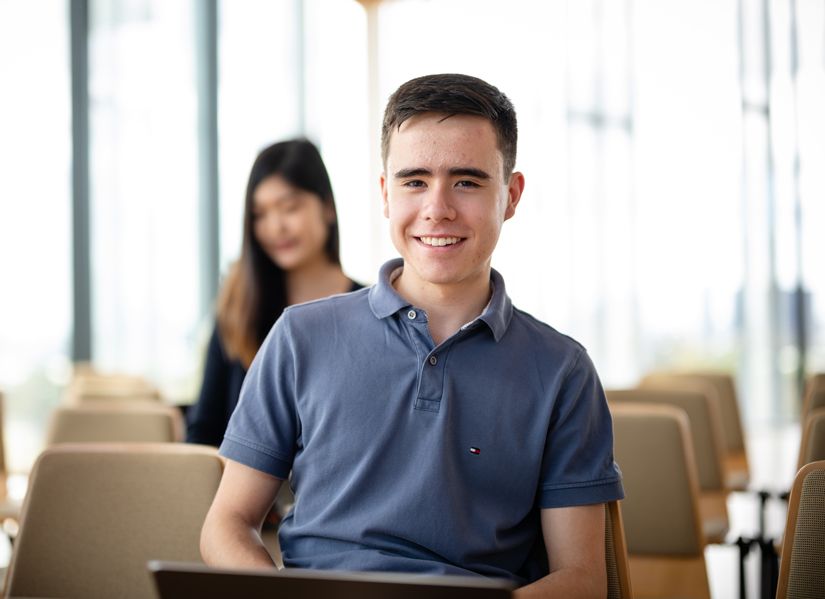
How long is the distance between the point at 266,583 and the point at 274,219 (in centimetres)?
182

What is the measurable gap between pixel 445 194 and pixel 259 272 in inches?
48.6

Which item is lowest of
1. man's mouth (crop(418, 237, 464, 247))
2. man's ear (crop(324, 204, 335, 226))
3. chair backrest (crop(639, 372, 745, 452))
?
chair backrest (crop(639, 372, 745, 452))

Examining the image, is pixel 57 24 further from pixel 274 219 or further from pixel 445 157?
pixel 445 157

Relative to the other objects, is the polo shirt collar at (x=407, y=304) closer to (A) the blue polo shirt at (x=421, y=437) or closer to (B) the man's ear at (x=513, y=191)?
(A) the blue polo shirt at (x=421, y=437)

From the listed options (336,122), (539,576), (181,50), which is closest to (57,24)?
(181,50)

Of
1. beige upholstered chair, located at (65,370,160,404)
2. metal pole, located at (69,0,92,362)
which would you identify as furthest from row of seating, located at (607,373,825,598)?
metal pole, located at (69,0,92,362)

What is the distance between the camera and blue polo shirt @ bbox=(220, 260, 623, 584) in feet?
5.31

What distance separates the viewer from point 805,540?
5.34 feet

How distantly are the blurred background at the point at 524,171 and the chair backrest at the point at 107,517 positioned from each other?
4.37 m

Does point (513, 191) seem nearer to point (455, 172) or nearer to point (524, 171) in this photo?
point (455, 172)

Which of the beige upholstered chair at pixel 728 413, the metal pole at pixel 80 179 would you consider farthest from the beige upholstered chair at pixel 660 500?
the metal pole at pixel 80 179

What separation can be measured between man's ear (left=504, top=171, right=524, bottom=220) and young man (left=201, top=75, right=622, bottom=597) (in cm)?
8

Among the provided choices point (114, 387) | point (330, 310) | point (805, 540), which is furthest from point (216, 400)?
point (114, 387)

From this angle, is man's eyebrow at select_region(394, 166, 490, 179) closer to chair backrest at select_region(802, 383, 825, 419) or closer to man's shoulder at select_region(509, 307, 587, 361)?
man's shoulder at select_region(509, 307, 587, 361)
